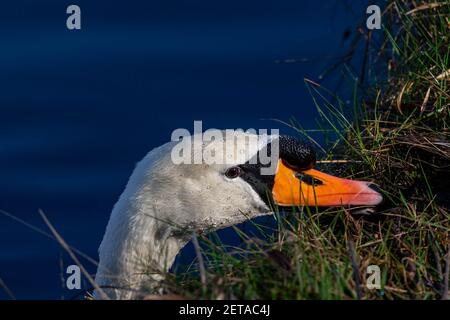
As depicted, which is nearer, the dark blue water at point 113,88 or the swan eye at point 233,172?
the swan eye at point 233,172

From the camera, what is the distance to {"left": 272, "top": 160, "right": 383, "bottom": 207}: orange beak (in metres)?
6.50

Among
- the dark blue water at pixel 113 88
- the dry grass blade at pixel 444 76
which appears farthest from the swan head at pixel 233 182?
the dark blue water at pixel 113 88

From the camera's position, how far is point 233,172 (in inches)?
250

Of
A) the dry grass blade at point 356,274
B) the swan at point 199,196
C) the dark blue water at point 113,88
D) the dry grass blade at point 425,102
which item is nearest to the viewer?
the dry grass blade at point 356,274

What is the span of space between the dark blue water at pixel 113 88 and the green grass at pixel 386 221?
1.67 m

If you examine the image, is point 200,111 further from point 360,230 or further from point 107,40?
point 360,230

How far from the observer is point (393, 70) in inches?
365

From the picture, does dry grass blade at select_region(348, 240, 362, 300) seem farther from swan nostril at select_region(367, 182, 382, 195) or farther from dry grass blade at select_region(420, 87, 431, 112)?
dry grass blade at select_region(420, 87, 431, 112)

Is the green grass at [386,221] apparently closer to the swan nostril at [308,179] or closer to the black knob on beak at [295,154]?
the swan nostril at [308,179]

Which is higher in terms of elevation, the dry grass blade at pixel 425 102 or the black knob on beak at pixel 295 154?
the dry grass blade at pixel 425 102

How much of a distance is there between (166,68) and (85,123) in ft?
3.53

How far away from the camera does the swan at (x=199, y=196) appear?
626cm

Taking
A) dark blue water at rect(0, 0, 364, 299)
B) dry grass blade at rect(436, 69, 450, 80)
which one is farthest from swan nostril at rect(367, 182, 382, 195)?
dark blue water at rect(0, 0, 364, 299)

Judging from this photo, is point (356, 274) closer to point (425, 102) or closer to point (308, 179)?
point (308, 179)
